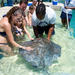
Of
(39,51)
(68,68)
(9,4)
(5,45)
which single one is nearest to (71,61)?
(68,68)

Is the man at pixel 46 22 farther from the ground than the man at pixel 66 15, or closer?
farther from the ground

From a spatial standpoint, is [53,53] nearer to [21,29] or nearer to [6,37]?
[6,37]

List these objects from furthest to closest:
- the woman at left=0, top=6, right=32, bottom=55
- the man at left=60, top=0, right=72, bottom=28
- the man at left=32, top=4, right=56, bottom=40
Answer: the man at left=60, top=0, right=72, bottom=28
the man at left=32, top=4, right=56, bottom=40
the woman at left=0, top=6, right=32, bottom=55

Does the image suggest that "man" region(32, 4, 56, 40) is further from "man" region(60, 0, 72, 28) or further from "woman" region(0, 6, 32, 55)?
"man" region(60, 0, 72, 28)

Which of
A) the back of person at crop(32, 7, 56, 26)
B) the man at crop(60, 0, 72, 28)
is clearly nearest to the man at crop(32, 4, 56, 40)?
the back of person at crop(32, 7, 56, 26)

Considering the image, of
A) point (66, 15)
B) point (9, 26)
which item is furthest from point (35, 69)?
point (66, 15)

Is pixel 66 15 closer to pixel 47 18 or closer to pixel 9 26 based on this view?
pixel 47 18

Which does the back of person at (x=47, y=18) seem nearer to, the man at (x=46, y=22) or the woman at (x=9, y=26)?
the man at (x=46, y=22)

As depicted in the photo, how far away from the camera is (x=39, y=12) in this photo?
3934 millimetres

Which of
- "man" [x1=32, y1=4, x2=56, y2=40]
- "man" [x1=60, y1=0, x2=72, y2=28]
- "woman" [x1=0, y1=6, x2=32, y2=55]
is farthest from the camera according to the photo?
"man" [x1=60, y1=0, x2=72, y2=28]

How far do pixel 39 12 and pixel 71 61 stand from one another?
1.57m

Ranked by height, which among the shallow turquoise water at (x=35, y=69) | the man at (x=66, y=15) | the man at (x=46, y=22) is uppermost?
the man at (x=46, y=22)

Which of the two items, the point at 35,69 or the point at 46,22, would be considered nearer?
the point at 35,69

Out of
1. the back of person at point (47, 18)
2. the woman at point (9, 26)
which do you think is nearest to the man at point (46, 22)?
the back of person at point (47, 18)
